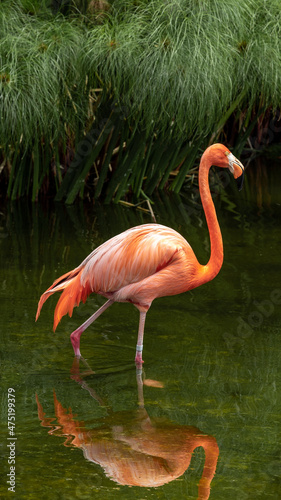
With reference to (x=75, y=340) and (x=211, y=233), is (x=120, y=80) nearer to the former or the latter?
(x=211, y=233)

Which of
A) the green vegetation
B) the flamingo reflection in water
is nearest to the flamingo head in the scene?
the flamingo reflection in water

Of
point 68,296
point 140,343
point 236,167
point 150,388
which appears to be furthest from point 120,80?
point 150,388

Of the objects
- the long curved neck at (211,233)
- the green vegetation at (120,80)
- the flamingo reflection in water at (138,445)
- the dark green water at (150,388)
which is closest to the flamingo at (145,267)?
the long curved neck at (211,233)

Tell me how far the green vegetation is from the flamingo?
262cm

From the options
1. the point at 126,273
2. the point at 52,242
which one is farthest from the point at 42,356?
Result: the point at 52,242

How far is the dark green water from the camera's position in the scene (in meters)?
2.63

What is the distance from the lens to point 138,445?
2.86m

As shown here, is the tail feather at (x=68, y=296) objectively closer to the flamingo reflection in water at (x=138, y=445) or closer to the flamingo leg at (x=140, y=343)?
the flamingo leg at (x=140, y=343)

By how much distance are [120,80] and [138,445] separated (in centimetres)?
389

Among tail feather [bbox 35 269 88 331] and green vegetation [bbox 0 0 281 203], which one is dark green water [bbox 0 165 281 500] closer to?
tail feather [bbox 35 269 88 331]

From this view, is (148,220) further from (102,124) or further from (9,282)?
(9,282)

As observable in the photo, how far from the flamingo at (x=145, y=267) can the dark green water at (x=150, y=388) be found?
0.81 ft

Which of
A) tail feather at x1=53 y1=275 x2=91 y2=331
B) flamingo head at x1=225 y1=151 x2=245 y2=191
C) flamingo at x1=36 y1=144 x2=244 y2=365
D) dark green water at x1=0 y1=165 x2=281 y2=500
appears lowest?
dark green water at x1=0 y1=165 x2=281 y2=500

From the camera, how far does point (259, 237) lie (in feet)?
20.0
